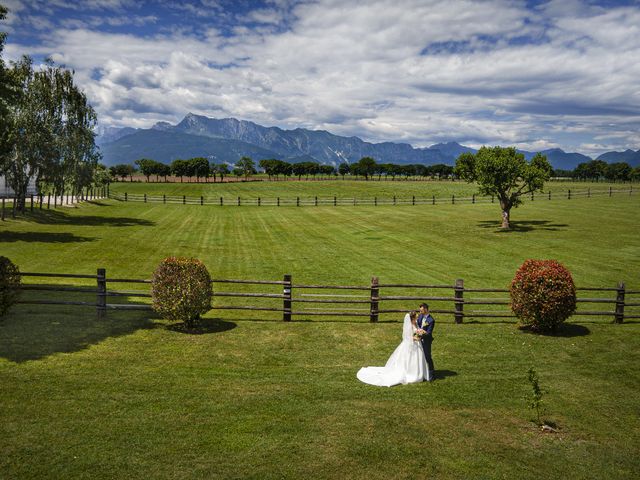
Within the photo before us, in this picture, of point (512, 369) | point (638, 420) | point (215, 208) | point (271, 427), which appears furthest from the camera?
point (215, 208)

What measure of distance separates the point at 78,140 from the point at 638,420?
161 feet

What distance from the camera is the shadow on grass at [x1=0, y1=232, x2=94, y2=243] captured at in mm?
33000

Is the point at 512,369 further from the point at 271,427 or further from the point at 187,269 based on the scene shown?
the point at 187,269

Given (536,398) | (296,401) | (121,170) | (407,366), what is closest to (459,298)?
(407,366)

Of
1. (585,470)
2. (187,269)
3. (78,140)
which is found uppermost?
(78,140)

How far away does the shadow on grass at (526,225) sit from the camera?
43312 millimetres

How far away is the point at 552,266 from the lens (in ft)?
54.6

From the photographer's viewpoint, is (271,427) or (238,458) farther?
(271,427)

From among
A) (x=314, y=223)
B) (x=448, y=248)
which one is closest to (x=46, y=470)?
(x=448, y=248)

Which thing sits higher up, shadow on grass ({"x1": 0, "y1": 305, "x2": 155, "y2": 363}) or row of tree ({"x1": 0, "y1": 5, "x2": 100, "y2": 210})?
row of tree ({"x1": 0, "y1": 5, "x2": 100, "y2": 210})

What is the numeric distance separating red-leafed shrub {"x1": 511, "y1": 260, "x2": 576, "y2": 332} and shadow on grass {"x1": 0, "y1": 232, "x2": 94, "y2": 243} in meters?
30.2

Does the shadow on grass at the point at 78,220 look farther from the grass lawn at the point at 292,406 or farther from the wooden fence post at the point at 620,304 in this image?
the wooden fence post at the point at 620,304

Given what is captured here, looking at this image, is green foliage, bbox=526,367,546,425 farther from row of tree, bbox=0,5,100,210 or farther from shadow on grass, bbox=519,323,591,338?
row of tree, bbox=0,5,100,210

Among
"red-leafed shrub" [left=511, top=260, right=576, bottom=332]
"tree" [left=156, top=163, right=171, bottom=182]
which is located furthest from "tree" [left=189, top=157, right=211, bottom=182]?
"red-leafed shrub" [left=511, top=260, right=576, bottom=332]
